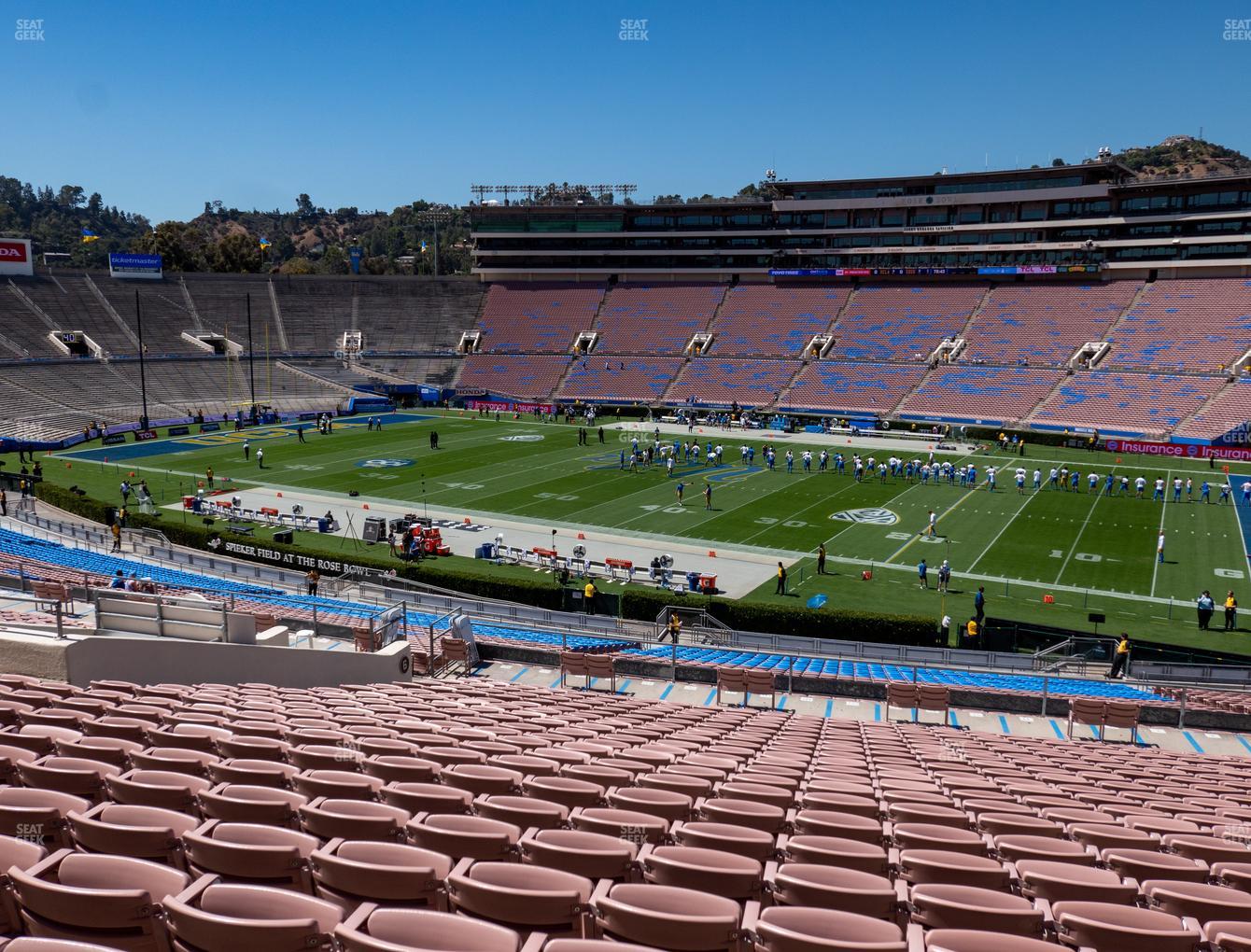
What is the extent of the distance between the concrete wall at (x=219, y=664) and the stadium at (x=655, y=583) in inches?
2.0

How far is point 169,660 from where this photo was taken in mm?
10680

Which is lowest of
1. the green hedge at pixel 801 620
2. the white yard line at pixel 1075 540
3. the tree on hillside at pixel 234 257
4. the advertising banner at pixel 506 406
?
the green hedge at pixel 801 620

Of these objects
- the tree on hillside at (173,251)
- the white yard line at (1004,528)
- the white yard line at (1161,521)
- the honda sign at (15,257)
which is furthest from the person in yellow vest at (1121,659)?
the tree on hillside at (173,251)

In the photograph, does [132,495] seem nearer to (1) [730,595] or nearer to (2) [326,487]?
(2) [326,487]

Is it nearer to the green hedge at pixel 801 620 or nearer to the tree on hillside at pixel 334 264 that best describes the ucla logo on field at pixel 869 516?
the green hedge at pixel 801 620

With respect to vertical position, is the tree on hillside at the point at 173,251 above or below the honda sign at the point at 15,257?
above

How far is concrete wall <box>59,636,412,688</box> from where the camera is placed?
9.53 meters

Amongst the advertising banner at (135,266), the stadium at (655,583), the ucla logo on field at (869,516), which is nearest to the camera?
the stadium at (655,583)

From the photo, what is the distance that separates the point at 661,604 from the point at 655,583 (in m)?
3.22

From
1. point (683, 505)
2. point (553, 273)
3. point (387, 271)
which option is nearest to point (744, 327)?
point (553, 273)

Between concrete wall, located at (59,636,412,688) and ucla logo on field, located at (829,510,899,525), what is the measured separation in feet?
80.6

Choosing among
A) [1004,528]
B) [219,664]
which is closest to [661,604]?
[219,664]

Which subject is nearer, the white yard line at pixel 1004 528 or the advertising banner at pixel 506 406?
the white yard line at pixel 1004 528

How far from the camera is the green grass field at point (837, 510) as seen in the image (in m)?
27.3
